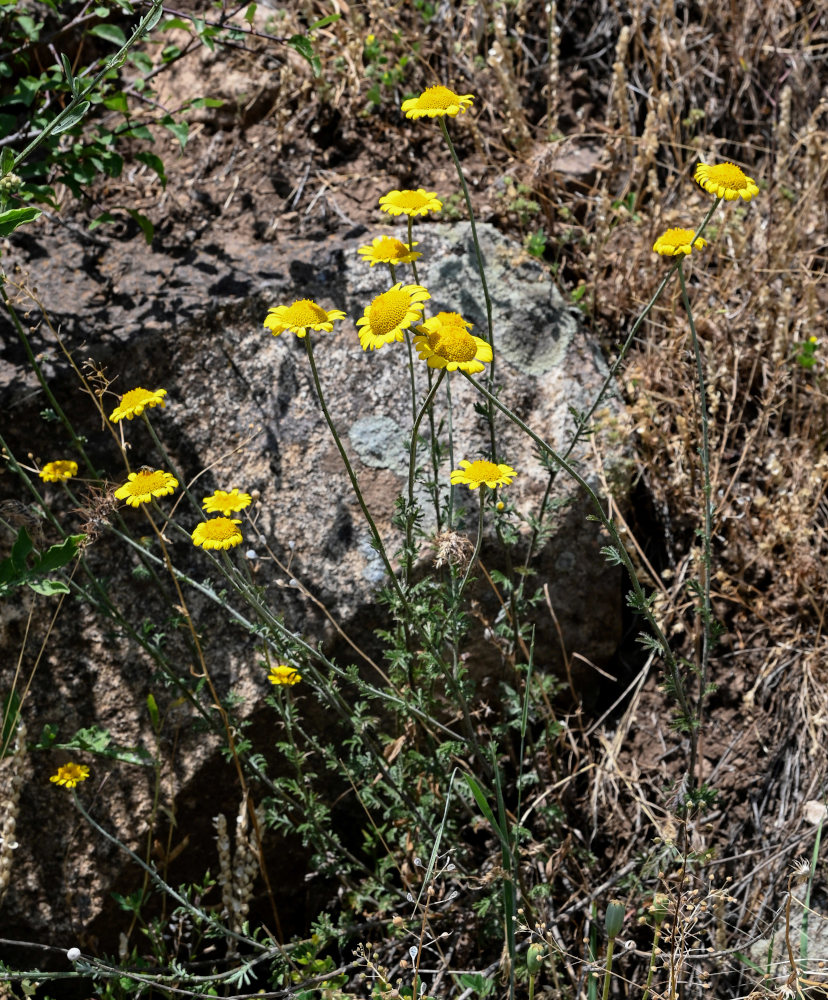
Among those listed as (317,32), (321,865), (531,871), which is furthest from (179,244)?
(531,871)

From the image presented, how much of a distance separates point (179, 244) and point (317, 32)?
1.47 m

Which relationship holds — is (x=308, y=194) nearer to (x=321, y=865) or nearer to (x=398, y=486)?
(x=398, y=486)

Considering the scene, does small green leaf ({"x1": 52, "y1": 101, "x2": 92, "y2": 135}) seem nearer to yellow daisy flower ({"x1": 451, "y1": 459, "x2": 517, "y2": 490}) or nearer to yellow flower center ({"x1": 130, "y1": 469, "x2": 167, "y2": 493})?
yellow flower center ({"x1": 130, "y1": 469, "x2": 167, "y2": 493})

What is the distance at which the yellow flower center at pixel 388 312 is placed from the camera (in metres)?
2.01

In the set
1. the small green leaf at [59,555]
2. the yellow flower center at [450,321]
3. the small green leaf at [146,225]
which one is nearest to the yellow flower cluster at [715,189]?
the yellow flower center at [450,321]

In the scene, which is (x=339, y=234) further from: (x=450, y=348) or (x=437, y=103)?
(x=450, y=348)

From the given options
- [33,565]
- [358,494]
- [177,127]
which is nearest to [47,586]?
[33,565]

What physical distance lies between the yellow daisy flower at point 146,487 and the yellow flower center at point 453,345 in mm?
752

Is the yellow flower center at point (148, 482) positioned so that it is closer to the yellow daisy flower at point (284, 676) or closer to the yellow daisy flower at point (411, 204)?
the yellow daisy flower at point (284, 676)

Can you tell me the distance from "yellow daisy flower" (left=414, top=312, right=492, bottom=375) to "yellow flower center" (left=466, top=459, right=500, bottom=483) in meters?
0.32

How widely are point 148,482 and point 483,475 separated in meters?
0.83

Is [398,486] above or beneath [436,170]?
beneath

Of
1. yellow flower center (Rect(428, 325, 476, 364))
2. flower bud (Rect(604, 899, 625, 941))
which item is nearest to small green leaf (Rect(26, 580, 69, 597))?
yellow flower center (Rect(428, 325, 476, 364))

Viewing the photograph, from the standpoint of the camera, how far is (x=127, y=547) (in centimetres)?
300
